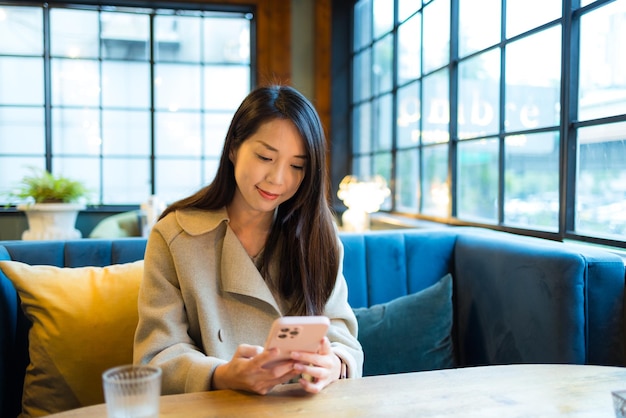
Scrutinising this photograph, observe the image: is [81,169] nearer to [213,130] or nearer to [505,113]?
[213,130]

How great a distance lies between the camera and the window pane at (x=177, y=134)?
5.13m

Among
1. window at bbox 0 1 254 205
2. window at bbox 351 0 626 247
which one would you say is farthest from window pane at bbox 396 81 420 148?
window at bbox 0 1 254 205

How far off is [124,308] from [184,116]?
3931 millimetres

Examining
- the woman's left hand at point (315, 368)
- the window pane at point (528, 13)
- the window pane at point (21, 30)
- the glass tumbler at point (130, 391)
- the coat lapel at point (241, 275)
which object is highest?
the window pane at point (21, 30)

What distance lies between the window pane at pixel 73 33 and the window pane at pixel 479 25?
350 centimetres

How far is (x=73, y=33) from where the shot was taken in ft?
16.2

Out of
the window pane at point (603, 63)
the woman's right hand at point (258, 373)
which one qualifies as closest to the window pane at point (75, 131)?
the window pane at point (603, 63)

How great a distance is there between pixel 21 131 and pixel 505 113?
4.24 m

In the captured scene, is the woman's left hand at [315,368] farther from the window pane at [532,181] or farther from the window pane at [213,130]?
the window pane at [213,130]

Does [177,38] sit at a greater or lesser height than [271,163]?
Result: greater

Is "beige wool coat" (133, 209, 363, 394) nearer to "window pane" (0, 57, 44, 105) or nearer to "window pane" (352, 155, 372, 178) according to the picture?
"window pane" (352, 155, 372, 178)

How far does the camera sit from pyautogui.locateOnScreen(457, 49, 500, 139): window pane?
2.62m

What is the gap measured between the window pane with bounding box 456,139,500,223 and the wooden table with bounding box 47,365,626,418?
172cm

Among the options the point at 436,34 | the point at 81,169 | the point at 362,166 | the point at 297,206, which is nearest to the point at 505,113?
the point at 436,34
